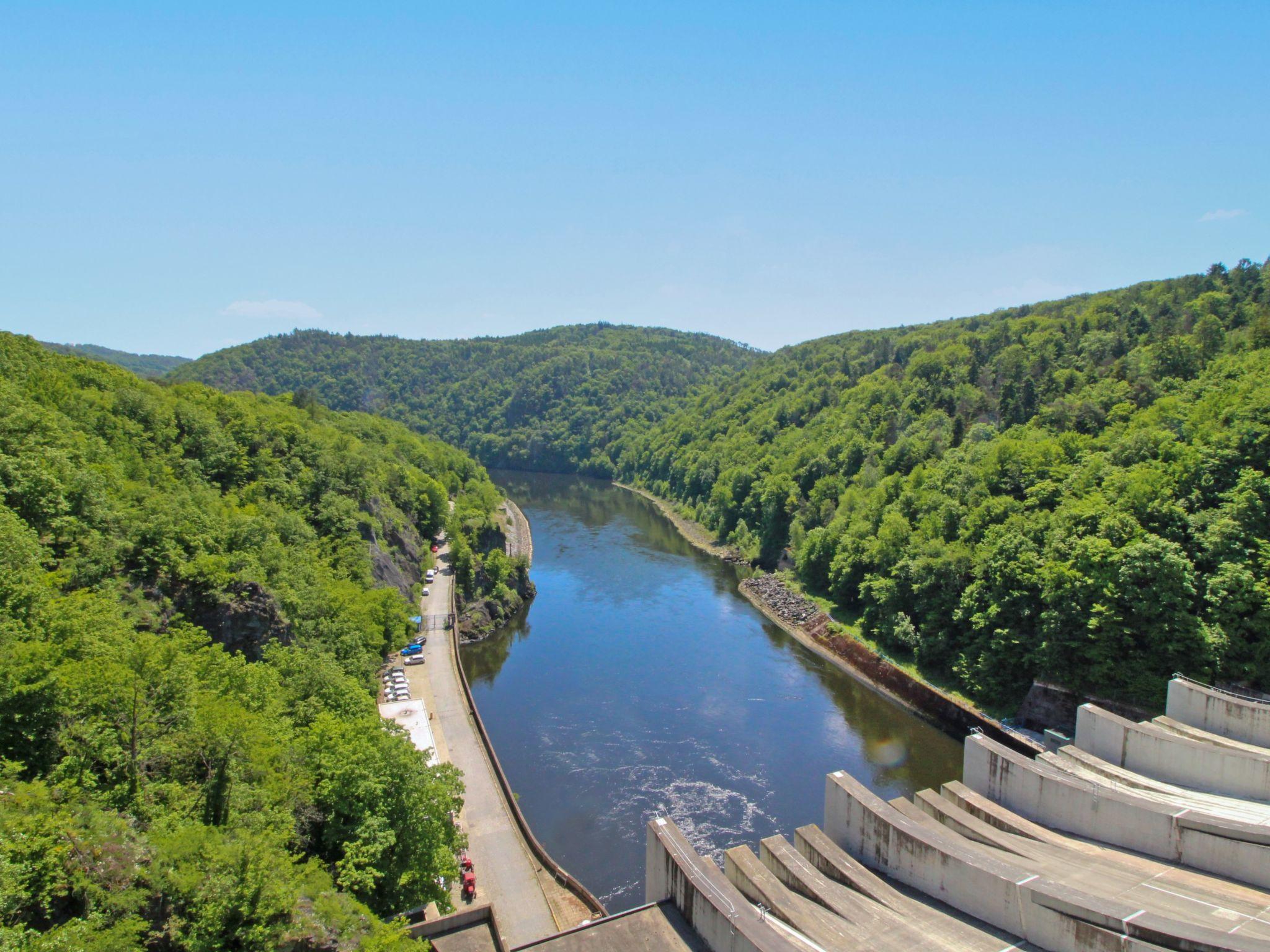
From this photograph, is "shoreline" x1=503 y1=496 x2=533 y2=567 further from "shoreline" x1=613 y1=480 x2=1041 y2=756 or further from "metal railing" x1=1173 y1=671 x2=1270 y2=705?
"metal railing" x1=1173 y1=671 x2=1270 y2=705

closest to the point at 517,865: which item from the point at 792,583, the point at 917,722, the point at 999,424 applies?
the point at 917,722

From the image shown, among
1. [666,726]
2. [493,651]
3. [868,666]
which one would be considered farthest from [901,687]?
[493,651]

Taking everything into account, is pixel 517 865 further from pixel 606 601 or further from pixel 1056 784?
pixel 606 601

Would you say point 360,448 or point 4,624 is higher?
point 360,448

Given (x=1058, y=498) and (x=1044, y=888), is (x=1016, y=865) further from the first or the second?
(x=1058, y=498)

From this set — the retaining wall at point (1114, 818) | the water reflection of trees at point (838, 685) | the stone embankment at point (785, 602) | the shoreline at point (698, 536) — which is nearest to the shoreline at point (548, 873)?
the retaining wall at point (1114, 818)

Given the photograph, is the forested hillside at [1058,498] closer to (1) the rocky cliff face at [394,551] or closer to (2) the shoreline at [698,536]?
(2) the shoreline at [698,536]
